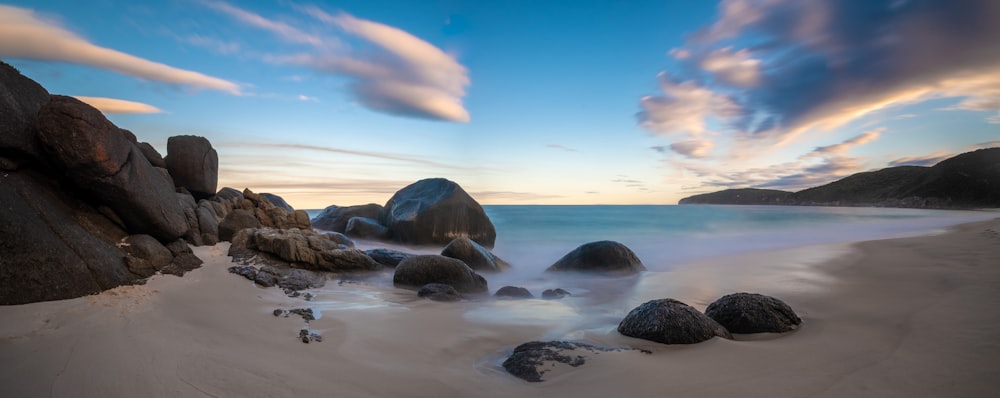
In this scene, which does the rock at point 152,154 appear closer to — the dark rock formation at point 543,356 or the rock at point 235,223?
the rock at point 235,223

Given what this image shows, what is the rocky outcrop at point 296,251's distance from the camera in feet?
27.1

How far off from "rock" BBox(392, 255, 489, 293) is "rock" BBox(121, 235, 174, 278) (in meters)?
3.69

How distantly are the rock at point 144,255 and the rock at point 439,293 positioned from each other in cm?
370

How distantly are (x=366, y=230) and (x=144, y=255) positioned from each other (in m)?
11.0

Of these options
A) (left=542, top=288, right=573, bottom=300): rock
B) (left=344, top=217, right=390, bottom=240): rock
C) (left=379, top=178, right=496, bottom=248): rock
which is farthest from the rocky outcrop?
(left=344, top=217, right=390, bottom=240): rock

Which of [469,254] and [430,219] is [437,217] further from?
[469,254]

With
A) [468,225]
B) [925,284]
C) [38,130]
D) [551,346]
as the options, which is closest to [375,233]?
[468,225]

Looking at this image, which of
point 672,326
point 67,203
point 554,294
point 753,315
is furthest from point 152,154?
point 753,315

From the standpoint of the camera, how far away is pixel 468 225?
52.0ft

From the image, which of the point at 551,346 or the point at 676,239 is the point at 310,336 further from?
the point at 676,239

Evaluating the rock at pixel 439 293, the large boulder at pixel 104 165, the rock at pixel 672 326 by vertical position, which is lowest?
the rock at pixel 439 293

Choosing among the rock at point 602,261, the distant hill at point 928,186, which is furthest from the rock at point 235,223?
the distant hill at point 928,186

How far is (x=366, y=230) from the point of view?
16.5 m

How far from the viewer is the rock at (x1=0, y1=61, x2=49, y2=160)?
432 cm
